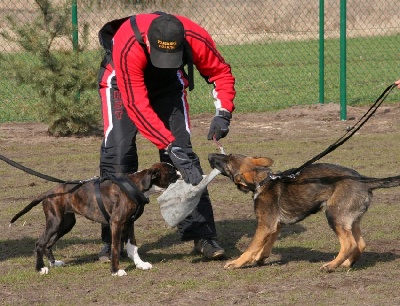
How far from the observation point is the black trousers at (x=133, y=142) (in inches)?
287

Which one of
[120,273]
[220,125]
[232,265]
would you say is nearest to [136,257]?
[120,273]

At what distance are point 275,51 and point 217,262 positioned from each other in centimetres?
1651

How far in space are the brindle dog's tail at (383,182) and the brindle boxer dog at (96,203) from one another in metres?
1.52

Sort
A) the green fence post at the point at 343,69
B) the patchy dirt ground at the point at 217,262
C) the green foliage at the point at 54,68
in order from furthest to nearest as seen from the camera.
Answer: the green fence post at the point at 343,69 < the green foliage at the point at 54,68 < the patchy dirt ground at the point at 217,262

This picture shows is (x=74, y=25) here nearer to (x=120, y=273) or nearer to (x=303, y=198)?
(x=120, y=273)

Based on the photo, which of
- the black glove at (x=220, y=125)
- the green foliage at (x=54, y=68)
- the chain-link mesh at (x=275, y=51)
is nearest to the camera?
the black glove at (x=220, y=125)

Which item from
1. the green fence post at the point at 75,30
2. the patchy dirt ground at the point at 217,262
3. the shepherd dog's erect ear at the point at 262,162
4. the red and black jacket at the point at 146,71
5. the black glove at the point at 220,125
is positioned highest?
the green fence post at the point at 75,30

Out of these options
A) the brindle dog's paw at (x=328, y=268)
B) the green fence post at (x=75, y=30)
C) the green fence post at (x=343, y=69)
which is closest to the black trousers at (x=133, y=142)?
the brindle dog's paw at (x=328, y=268)

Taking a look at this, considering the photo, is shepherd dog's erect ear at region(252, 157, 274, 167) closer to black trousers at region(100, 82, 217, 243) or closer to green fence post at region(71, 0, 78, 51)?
black trousers at region(100, 82, 217, 243)

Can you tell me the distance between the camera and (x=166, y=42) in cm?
657

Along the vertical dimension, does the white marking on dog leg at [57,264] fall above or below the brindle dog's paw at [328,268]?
above

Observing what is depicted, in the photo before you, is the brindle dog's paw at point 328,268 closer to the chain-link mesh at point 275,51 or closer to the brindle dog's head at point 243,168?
the brindle dog's head at point 243,168

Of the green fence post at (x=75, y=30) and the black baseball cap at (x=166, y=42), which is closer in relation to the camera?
the black baseball cap at (x=166, y=42)

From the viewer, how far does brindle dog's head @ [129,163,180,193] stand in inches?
274
